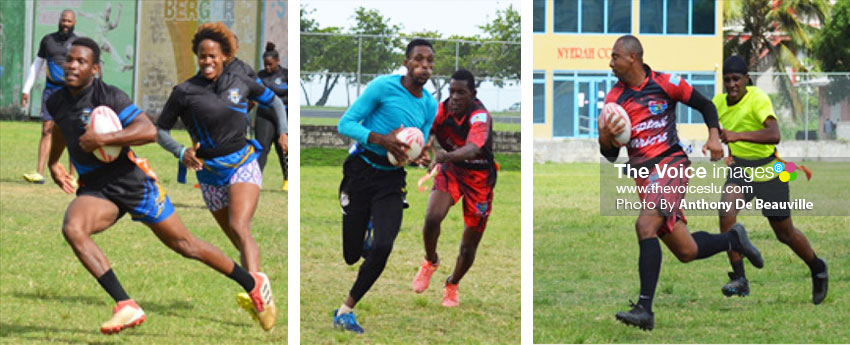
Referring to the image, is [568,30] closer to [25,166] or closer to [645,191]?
[25,166]

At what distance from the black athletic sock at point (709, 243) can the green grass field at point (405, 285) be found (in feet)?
4.38

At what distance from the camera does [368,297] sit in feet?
29.8

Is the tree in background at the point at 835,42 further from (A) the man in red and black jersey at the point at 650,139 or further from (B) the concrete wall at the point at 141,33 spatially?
(A) the man in red and black jersey at the point at 650,139

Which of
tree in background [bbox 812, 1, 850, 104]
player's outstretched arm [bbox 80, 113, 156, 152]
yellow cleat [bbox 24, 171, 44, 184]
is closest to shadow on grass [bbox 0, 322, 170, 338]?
player's outstretched arm [bbox 80, 113, 156, 152]

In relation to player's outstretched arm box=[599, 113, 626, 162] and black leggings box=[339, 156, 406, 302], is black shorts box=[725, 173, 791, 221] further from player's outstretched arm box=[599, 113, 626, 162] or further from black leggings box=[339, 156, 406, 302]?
black leggings box=[339, 156, 406, 302]

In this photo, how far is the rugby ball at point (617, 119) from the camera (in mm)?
7516

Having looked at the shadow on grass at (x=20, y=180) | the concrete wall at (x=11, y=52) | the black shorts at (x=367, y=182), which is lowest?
the shadow on grass at (x=20, y=180)

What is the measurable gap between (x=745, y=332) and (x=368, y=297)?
8.74ft

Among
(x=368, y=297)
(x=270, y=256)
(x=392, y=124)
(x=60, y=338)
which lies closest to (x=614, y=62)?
(x=392, y=124)

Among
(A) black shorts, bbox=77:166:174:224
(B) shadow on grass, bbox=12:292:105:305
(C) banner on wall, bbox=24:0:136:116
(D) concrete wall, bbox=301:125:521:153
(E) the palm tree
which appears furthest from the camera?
(E) the palm tree

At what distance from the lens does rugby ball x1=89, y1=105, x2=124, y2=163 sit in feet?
22.0

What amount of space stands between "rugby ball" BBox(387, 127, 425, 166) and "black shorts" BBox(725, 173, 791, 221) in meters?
3.12

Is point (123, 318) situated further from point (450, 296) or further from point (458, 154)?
point (450, 296)

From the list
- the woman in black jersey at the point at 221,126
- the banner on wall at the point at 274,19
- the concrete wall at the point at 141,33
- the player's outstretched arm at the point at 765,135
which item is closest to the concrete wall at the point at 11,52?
the concrete wall at the point at 141,33
